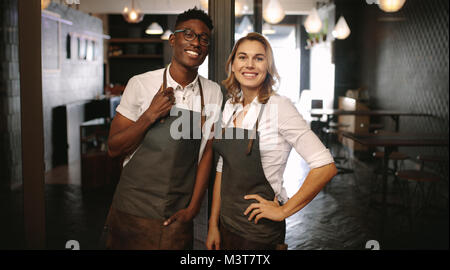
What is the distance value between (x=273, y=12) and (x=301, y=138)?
0.96 m

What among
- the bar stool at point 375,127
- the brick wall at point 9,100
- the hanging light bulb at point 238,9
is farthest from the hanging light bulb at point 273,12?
the brick wall at point 9,100

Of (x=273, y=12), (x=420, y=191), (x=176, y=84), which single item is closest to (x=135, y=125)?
(x=176, y=84)

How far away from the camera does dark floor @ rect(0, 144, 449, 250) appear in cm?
275

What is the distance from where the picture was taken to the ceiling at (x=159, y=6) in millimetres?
2248

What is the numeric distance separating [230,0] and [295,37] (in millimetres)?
460

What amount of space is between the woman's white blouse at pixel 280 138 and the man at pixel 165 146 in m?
0.33

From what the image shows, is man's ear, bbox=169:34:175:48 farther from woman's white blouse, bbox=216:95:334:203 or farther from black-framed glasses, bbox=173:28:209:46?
woman's white blouse, bbox=216:95:334:203

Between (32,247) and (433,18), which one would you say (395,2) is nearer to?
(433,18)

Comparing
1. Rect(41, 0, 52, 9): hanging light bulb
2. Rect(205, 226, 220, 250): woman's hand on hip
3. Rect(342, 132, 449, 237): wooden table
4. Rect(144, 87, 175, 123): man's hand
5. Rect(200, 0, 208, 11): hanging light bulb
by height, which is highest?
Rect(41, 0, 52, 9): hanging light bulb

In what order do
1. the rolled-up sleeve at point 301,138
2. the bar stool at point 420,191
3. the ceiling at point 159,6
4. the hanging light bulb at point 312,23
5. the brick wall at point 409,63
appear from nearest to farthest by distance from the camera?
1. the rolled-up sleeve at point 301,138
2. the ceiling at point 159,6
3. the hanging light bulb at point 312,23
4. the bar stool at point 420,191
5. the brick wall at point 409,63

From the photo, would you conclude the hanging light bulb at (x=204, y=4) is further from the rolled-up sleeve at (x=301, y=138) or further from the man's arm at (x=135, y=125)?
the rolled-up sleeve at (x=301, y=138)

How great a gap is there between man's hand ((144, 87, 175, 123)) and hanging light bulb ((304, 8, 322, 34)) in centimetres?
112

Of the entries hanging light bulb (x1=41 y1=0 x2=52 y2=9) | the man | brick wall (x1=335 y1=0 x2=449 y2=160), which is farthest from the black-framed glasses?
brick wall (x1=335 y1=0 x2=449 y2=160)
